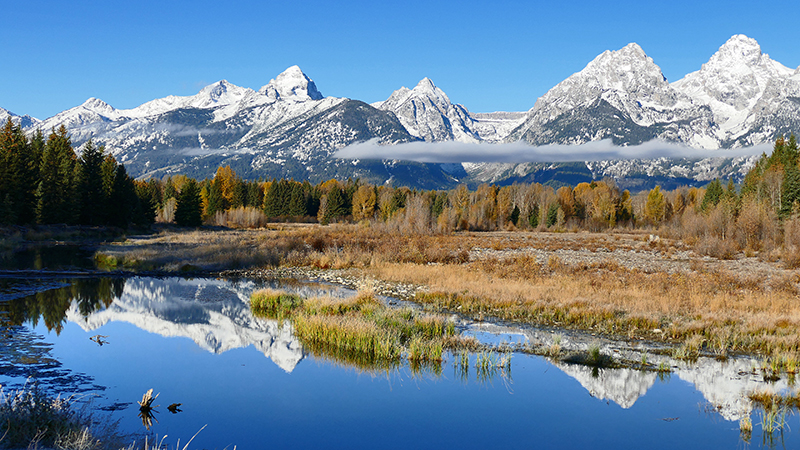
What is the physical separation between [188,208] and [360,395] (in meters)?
73.7

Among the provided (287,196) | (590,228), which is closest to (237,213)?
(287,196)

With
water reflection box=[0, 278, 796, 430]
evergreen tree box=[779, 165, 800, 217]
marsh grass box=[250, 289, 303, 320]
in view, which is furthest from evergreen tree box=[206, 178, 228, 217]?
evergreen tree box=[779, 165, 800, 217]

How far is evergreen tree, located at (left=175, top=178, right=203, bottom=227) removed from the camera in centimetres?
7919

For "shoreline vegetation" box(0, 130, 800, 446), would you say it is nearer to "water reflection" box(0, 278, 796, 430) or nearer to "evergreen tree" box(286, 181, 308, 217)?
"water reflection" box(0, 278, 796, 430)

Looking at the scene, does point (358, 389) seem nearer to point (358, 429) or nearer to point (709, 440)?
point (358, 429)

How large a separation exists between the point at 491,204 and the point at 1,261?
9683 cm

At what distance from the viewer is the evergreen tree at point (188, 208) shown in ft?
260

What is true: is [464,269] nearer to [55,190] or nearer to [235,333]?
[235,333]

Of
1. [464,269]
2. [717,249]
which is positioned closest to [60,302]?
[464,269]

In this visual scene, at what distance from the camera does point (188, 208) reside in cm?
7950

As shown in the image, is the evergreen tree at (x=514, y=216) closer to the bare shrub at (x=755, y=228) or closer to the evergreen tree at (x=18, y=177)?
the bare shrub at (x=755, y=228)

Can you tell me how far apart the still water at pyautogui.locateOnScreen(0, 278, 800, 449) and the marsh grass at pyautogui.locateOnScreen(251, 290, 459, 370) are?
0.64 meters

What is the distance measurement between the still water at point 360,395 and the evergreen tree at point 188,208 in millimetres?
63257

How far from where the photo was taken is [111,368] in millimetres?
14305
